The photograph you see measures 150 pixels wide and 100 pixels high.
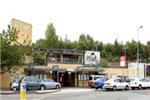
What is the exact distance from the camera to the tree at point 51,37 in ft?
368

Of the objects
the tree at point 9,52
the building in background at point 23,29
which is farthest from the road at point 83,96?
the building in background at point 23,29

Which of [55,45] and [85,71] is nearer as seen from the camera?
[85,71]

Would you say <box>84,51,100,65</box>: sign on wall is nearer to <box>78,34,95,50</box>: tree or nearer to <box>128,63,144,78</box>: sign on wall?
<box>128,63,144,78</box>: sign on wall

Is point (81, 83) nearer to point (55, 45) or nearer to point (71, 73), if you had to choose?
point (71, 73)

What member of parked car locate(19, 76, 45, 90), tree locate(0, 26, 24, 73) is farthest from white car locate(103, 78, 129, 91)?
tree locate(0, 26, 24, 73)

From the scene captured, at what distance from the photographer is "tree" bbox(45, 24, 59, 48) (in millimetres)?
112125

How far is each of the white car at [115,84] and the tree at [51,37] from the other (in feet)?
189

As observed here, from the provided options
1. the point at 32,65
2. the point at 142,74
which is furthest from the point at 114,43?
the point at 32,65

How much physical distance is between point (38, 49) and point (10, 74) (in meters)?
22.5

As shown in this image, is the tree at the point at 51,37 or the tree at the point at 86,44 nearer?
the tree at the point at 51,37

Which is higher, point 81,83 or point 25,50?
point 25,50

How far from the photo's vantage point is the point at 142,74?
84.1 metres

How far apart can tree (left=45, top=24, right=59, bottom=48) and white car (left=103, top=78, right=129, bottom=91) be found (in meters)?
57.6

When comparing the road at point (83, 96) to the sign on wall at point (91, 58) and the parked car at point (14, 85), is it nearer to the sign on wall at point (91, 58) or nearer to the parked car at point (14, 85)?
the parked car at point (14, 85)
